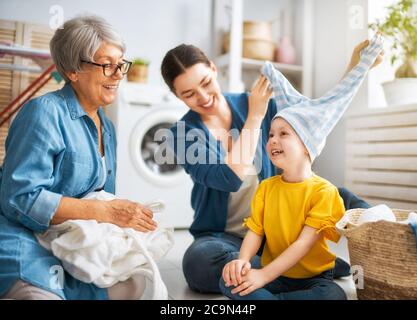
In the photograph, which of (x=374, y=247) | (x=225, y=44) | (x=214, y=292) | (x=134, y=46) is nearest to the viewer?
(x=374, y=247)

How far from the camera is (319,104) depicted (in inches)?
39.5

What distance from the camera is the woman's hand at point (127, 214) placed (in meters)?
0.87

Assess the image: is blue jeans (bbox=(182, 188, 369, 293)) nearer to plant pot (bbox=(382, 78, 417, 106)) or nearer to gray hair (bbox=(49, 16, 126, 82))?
gray hair (bbox=(49, 16, 126, 82))

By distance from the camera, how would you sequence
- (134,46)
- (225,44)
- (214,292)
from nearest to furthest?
(214,292) → (134,46) → (225,44)

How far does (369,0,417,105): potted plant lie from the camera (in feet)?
6.01

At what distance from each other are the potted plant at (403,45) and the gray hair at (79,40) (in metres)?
1.32

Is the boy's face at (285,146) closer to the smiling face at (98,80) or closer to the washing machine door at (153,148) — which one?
the smiling face at (98,80)

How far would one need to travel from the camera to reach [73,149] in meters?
0.90

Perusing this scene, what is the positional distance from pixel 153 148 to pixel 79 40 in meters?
0.96

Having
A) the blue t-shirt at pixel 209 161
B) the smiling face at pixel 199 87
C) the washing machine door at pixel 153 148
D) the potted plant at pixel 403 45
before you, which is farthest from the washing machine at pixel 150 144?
the potted plant at pixel 403 45

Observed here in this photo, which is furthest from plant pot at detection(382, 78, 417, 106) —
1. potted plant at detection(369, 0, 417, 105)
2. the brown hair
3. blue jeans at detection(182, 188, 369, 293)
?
the brown hair

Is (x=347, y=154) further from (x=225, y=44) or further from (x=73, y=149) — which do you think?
(x=73, y=149)

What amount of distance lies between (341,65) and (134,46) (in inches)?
36.6

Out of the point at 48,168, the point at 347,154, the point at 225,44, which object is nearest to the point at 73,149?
the point at 48,168
